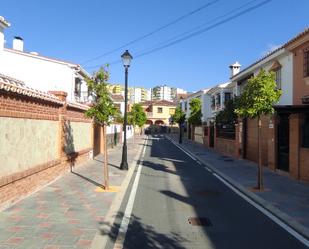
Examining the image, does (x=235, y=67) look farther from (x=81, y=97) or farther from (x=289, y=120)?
(x=289, y=120)

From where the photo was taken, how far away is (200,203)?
1186 centimetres

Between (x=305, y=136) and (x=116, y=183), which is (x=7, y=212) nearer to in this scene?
(x=116, y=183)

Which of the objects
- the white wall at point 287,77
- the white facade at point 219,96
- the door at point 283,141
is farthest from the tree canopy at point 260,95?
the white facade at point 219,96

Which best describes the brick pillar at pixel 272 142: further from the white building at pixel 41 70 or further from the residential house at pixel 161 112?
the residential house at pixel 161 112

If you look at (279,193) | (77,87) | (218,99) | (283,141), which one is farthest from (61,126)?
A: (218,99)

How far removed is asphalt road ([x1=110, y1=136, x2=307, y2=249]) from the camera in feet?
25.9

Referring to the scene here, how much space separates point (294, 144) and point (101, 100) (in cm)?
800

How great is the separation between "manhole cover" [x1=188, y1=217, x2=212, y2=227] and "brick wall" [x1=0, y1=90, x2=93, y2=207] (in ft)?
14.6

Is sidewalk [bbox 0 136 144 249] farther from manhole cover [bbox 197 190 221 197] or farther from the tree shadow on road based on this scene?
manhole cover [bbox 197 190 221 197]

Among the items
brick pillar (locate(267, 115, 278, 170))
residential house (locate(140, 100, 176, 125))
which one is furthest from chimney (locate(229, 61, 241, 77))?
residential house (locate(140, 100, 176, 125))

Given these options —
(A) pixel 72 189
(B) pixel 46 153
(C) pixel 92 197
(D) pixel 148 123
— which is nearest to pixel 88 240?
(C) pixel 92 197

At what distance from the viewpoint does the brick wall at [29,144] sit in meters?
10.2

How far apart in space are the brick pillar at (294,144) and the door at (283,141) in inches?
39.1

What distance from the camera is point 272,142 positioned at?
1967cm
